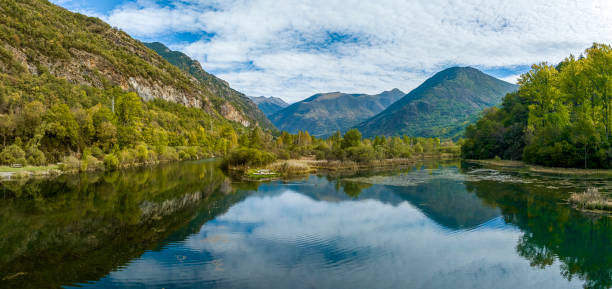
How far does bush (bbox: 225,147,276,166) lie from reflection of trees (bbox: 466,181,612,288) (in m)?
32.3

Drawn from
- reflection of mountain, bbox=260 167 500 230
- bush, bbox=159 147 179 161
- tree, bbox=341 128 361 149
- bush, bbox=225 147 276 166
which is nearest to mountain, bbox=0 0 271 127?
bush, bbox=159 147 179 161

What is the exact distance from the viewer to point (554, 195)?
979 inches

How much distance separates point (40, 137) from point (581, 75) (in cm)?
7493

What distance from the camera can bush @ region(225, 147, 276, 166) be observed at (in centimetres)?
4916

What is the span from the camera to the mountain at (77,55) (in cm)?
8056

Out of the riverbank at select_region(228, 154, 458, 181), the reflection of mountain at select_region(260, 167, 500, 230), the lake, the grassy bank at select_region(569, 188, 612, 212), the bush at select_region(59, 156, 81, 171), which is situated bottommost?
the lake

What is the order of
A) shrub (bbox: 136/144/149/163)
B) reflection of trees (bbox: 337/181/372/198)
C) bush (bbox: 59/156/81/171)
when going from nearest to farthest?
1. reflection of trees (bbox: 337/181/372/198)
2. bush (bbox: 59/156/81/171)
3. shrub (bbox: 136/144/149/163)

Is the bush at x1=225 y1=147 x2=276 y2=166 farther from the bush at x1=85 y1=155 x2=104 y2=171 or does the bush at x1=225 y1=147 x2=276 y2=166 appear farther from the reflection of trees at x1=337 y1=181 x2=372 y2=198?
the bush at x1=85 y1=155 x2=104 y2=171

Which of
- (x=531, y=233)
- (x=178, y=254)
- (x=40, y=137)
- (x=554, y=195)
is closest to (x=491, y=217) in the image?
(x=531, y=233)

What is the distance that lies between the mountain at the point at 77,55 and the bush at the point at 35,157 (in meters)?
30.0

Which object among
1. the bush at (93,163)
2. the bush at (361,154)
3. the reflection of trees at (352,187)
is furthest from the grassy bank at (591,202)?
the bush at (93,163)

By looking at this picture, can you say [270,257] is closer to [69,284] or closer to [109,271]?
[109,271]

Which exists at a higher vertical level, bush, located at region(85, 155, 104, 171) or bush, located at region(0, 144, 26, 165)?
bush, located at region(0, 144, 26, 165)

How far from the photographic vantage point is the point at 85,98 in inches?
3078
